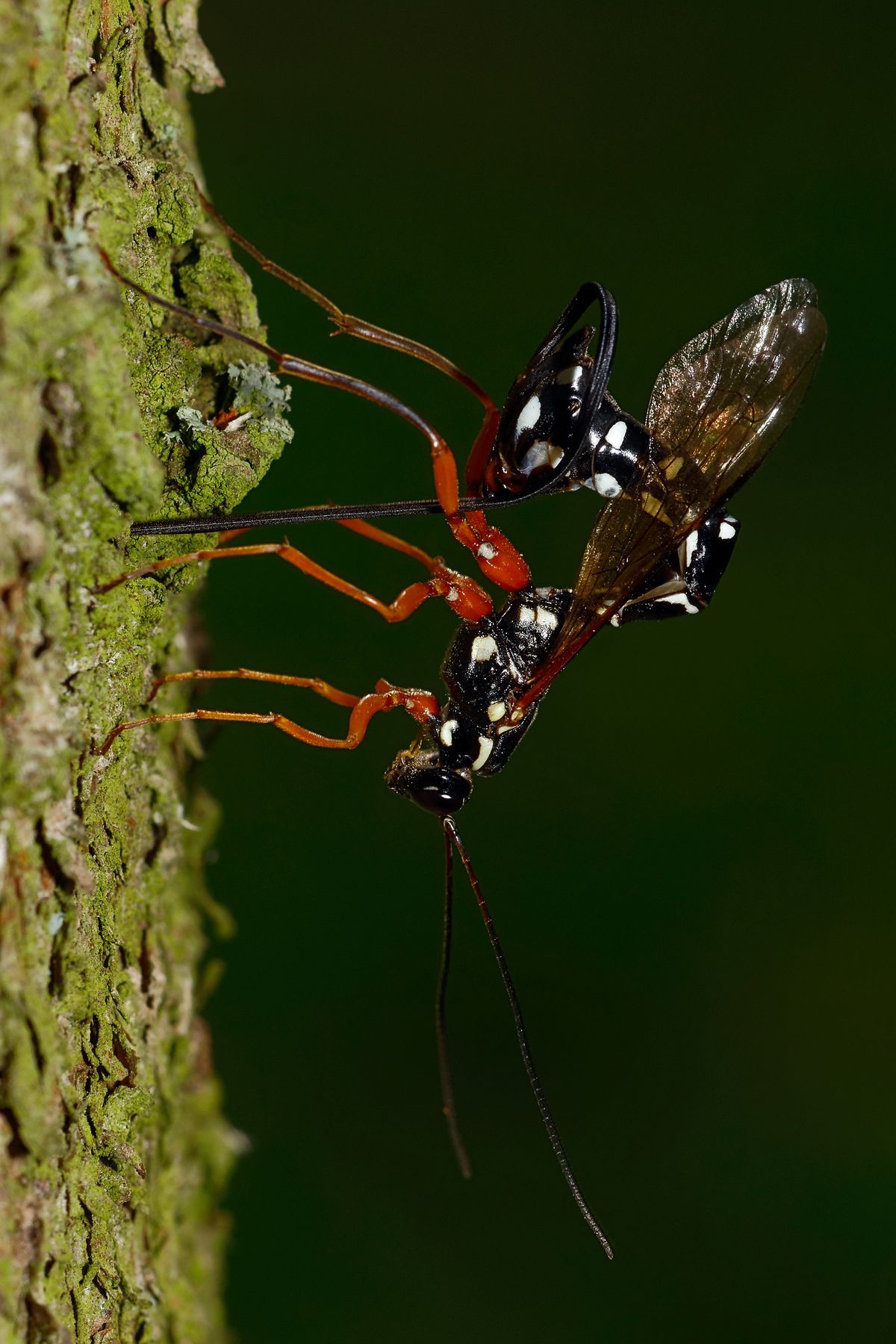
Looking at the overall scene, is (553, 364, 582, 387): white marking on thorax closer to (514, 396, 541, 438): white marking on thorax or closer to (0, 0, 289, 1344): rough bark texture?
(514, 396, 541, 438): white marking on thorax

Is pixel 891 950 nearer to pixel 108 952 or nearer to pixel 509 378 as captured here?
pixel 509 378

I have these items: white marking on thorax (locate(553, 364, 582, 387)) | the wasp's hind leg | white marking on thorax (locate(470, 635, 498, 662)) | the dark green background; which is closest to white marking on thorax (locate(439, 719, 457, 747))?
white marking on thorax (locate(470, 635, 498, 662))

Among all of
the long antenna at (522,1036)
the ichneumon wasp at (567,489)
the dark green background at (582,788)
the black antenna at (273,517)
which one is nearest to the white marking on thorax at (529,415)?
the ichneumon wasp at (567,489)

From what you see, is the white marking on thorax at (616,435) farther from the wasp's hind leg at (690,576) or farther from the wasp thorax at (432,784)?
the wasp thorax at (432,784)

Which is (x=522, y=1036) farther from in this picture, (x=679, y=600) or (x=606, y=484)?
(x=606, y=484)

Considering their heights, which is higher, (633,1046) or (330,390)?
(330,390)

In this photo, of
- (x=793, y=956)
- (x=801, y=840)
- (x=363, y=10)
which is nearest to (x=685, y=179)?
(x=363, y=10)
